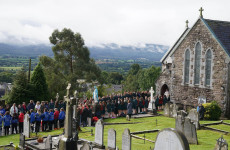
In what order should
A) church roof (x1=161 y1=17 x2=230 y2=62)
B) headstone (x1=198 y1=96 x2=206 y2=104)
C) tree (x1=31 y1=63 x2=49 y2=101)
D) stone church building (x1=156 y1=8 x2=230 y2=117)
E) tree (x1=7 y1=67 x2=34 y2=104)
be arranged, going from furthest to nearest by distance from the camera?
tree (x1=31 y1=63 x2=49 y2=101), tree (x1=7 y1=67 x2=34 y2=104), headstone (x1=198 y1=96 x2=206 y2=104), church roof (x1=161 y1=17 x2=230 y2=62), stone church building (x1=156 y1=8 x2=230 y2=117)

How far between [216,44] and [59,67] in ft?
89.8

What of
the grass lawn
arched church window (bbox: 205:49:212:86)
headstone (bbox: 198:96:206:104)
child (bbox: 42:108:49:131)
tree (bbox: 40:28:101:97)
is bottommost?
the grass lawn

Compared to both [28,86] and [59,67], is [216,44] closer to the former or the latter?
[28,86]

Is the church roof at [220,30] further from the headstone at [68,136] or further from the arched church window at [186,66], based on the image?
the headstone at [68,136]

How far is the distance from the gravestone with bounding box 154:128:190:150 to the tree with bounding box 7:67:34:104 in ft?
78.8

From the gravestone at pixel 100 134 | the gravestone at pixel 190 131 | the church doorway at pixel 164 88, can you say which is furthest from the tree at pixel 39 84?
the gravestone at pixel 190 131

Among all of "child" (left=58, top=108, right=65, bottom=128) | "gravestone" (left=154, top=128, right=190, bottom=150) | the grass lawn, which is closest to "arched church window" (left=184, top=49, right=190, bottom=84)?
the grass lawn

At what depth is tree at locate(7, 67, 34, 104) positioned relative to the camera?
30969 millimetres

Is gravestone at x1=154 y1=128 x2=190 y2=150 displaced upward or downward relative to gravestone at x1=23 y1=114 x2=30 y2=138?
upward

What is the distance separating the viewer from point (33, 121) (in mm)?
19766

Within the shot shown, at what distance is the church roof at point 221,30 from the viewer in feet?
84.3

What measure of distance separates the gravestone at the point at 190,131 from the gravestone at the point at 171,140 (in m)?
6.53

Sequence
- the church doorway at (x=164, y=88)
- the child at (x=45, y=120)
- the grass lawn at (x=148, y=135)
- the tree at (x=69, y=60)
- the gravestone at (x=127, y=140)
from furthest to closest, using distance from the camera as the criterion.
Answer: the tree at (x=69, y=60) < the church doorway at (x=164, y=88) < the child at (x=45, y=120) < the grass lawn at (x=148, y=135) < the gravestone at (x=127, y=140)

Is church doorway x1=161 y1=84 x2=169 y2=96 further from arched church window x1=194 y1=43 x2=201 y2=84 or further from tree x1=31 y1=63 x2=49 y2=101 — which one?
tree x1=31 y1=63 x2=49 y2=101
